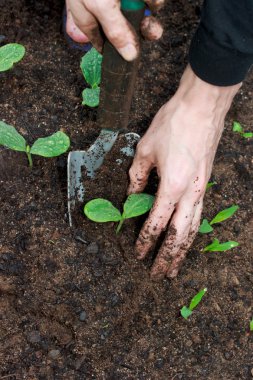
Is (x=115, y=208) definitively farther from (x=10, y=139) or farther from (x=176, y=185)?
(x=10, y=139)

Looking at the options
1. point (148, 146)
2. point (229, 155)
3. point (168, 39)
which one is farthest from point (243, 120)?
point (148, 146)

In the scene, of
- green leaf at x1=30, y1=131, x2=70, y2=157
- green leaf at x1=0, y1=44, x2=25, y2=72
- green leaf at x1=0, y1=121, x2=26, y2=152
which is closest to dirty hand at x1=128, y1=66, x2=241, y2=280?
green leaf at x1=30, y1=131, x2=70, y2=157

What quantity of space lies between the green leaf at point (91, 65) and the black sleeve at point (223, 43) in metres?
0.36

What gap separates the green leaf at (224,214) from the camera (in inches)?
69.1

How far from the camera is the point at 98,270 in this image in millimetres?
1680

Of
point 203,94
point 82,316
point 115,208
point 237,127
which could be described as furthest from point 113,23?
point 237,127

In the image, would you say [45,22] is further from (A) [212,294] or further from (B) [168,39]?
(A) [212,294]

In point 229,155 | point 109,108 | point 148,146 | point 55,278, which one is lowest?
point 55,278

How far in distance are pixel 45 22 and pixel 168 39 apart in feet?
1.50

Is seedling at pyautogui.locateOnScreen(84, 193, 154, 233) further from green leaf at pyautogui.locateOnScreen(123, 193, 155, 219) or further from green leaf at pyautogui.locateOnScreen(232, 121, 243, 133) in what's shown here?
green leaf at pyautogui.locateOnScreen(232, 121, 243, 133)

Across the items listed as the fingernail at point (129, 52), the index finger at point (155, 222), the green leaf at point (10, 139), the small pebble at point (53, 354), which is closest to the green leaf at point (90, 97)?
the green leaf at point (10, 139)

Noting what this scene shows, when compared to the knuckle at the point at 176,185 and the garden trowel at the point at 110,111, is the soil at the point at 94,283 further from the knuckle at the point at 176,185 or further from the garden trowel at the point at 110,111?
the knuckle at the point at 176,185

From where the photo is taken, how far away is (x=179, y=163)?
1.60 meters

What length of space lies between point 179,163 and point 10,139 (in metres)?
0.48
